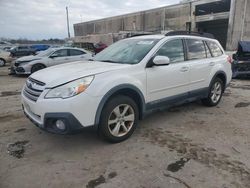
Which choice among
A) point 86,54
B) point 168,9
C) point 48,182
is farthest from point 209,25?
point 48,182

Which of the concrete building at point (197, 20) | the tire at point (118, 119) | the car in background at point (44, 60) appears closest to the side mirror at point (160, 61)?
the tire at point (118, 119)

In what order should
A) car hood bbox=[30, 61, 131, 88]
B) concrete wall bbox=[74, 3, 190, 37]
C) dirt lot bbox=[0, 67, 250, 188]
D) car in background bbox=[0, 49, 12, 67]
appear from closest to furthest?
dirt lot bbox=[0, 67, 250, 188], car hood bbox=[30, 61, 131, 88], car in background bbox=[0, 49, 12, 67], concrete wall bbox=[74, 3, 190, 37]

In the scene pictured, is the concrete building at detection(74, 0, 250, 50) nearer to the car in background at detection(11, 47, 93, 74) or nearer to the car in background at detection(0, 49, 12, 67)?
the car in background at detection(0, 49, 12, 67)

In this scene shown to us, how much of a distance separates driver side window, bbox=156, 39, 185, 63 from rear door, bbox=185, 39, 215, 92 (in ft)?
0.70

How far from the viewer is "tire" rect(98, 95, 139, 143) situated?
3756mm

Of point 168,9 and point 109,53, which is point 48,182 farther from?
point 168,9

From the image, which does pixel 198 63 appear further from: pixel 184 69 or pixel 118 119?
pixel 118 119

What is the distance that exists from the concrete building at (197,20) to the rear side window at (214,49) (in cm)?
2502

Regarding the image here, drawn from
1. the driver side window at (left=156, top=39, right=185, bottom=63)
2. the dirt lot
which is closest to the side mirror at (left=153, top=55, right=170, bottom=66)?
the driver side window at (left=156, top=39, right=185, bottom=63)

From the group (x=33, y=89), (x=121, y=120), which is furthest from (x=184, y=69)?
(x=33, y=89)

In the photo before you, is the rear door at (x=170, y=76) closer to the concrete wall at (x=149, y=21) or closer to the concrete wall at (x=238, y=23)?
the concrete wall at (x=238, y=23)

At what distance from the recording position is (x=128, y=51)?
4.74 metres

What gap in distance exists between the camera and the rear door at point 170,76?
4371 millimetres

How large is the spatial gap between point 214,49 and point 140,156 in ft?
11.7
